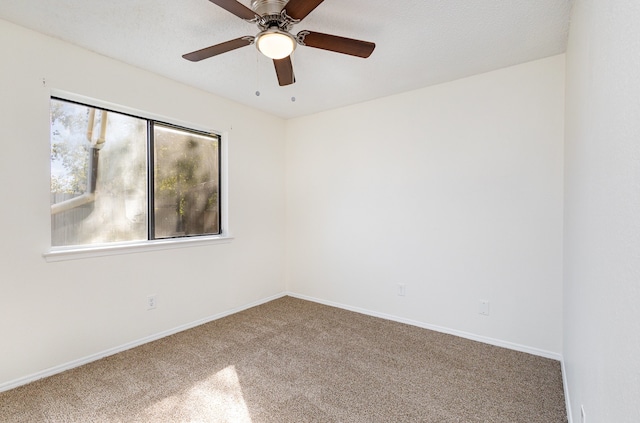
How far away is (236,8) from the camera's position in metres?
1.58

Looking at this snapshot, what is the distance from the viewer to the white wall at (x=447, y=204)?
2.54 m

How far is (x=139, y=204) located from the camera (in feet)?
9.52

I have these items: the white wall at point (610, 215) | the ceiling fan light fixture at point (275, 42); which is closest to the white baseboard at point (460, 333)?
the white wall at point (610, 215)

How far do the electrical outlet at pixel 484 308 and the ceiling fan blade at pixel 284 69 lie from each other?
2.55 metres

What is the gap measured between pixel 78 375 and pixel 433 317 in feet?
10.0

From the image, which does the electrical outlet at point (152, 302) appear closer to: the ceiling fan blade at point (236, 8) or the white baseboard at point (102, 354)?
the white baseboard at point (102, 354)

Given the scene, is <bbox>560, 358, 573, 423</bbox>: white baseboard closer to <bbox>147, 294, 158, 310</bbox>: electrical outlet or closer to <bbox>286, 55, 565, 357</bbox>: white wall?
<bbox>286, 55, 565, 357</bbox>: white wall

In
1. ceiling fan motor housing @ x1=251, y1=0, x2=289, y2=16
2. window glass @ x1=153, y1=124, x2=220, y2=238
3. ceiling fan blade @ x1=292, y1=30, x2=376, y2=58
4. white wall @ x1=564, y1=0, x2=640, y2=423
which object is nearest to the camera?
white wall @ x1=564, y1=0, x2=640, y2=423

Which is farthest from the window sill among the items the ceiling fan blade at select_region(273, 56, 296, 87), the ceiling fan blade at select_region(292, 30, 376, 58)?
the ceiling fan blade at select_region(292, 30, 376, 58)

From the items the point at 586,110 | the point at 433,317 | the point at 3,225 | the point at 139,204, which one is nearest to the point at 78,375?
the point at 3,225

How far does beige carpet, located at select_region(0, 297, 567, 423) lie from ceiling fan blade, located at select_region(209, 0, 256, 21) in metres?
2.27

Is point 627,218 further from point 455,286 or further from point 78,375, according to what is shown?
point 78,375

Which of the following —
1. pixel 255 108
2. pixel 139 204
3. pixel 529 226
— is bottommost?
pixel 529 226

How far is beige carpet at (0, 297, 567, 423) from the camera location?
1840 millimetres
